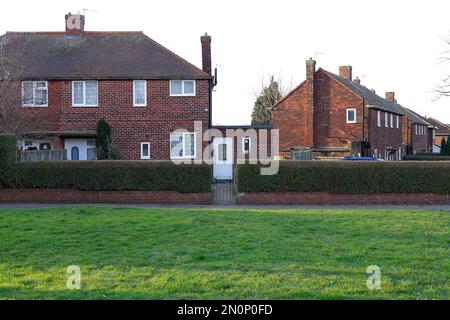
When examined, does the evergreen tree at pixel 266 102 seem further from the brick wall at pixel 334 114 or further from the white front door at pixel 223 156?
the white front door at pixel 223 156

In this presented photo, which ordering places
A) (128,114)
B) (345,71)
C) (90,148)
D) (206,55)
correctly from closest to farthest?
(128,114)
(90,148)
(206,55)
(345,71)

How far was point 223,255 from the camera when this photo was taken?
1064 cm

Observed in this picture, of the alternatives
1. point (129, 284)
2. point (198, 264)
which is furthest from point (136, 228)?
point (129, 284)

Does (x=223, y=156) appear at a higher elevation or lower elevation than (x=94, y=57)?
lower

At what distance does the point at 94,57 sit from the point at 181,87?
210 inches

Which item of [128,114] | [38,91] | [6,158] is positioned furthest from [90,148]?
[6,158]

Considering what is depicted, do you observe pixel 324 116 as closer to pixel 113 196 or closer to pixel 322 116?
pixel 322 116

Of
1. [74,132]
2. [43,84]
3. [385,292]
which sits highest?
[43,84]

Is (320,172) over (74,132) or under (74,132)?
under

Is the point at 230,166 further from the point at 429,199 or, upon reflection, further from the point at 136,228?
the point at 136,228

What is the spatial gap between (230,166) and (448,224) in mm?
18668

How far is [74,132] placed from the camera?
102 ft

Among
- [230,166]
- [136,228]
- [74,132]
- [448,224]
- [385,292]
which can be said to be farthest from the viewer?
[230,166]

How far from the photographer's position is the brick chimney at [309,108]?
4569 centimetres
